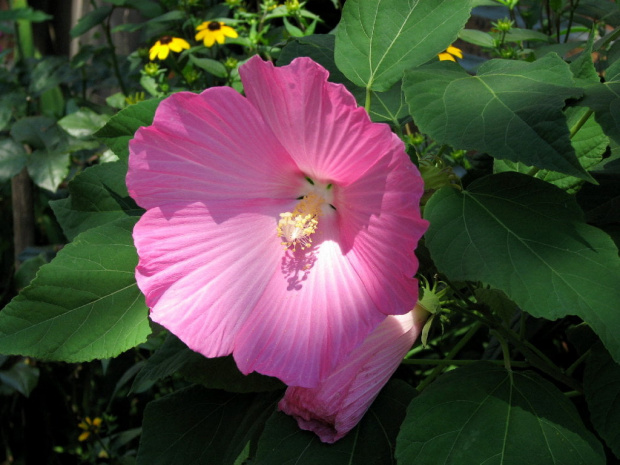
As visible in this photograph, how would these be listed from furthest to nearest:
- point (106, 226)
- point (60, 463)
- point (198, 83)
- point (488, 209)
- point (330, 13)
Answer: point (60, 463)
point (330, 13)
point (198, 83)
point (106, 226)
point (488, 209)

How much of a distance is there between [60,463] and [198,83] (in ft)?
4.23

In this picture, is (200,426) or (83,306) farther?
(200,426)

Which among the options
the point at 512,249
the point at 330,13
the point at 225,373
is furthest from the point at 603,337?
the point at 330,13

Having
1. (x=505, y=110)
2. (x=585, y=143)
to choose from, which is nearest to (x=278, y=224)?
(x=505, y=110)

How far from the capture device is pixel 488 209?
71 cm

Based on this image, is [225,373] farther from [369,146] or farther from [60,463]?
[60,463]

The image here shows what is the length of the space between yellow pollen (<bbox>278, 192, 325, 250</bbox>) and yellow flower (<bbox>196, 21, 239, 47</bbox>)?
41.6 inches

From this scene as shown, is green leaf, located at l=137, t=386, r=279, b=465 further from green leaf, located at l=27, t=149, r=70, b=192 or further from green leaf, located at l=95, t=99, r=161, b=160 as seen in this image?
green leaf, located at l=27, t=149, r=70, b=192

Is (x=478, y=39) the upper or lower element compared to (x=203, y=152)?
lower

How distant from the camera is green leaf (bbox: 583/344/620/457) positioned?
748 millimetres

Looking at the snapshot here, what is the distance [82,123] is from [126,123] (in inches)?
46.6

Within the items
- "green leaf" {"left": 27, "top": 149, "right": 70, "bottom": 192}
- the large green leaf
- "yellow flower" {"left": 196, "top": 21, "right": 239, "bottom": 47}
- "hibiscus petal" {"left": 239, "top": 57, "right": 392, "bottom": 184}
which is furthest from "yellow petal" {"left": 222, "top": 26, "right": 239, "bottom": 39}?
"hibiscus petal" {"left": 239, "top": 57, "right": 392, "bottom": 184}

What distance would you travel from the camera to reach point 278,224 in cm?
76

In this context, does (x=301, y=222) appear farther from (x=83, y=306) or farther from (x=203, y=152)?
(x=83, y=306)
